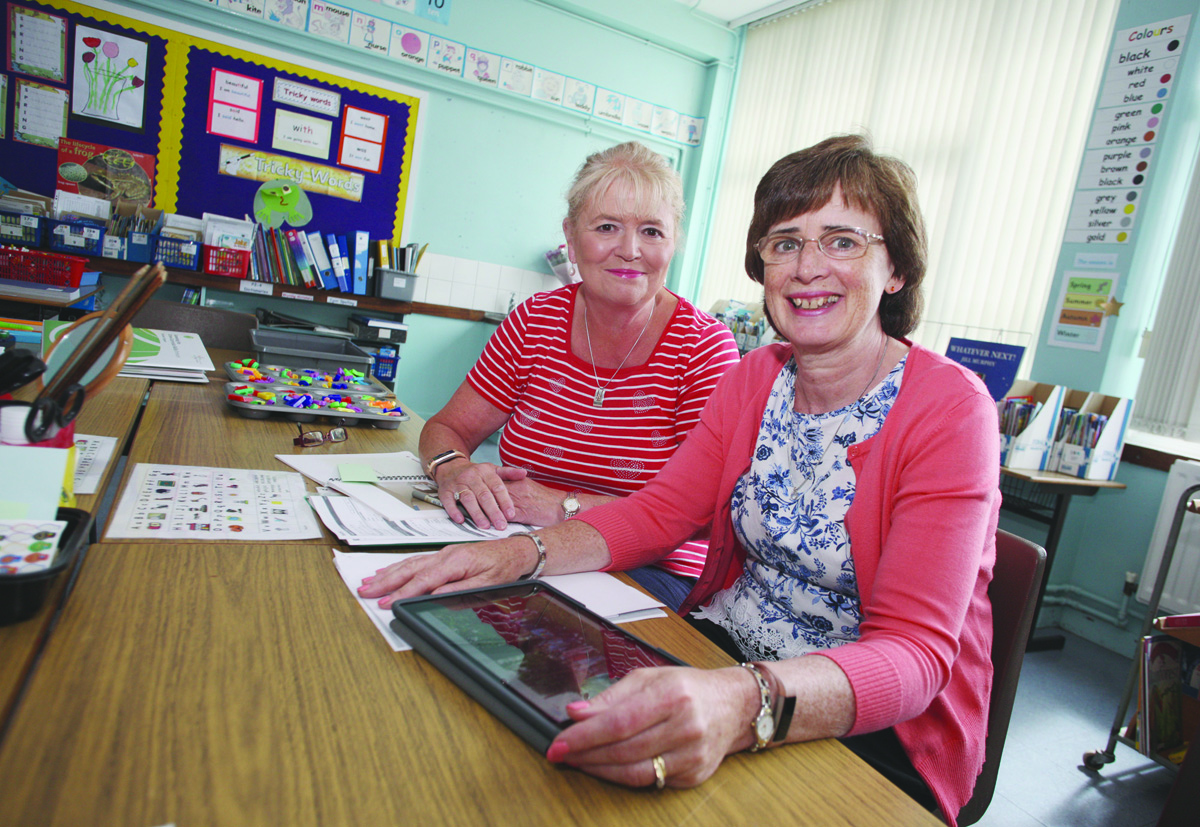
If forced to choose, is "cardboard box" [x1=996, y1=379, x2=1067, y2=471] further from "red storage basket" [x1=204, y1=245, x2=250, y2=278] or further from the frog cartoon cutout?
the frog cartoon cutout

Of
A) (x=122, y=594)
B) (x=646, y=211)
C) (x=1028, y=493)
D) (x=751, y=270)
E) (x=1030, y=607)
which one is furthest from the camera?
(x=1028, y=493)

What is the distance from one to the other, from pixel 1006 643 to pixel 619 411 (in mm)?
850

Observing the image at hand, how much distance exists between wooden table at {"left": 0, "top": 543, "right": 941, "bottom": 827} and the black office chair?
1.46ft

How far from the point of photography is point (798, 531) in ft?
3.50

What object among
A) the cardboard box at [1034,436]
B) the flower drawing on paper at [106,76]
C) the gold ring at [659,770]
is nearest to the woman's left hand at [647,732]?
the gold ring at [659,770]

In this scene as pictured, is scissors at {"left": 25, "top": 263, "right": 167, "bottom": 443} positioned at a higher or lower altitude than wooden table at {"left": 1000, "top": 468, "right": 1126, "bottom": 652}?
higher

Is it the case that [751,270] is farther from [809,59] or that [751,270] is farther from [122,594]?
[809,59]

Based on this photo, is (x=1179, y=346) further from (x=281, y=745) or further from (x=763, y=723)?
(x=281, y=745)

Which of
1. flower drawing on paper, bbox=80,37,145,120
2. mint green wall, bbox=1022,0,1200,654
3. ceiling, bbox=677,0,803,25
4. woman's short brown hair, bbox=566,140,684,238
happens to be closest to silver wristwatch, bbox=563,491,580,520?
woman's short brown hair, bbox=566,140,684,238

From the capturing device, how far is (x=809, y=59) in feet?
14.7

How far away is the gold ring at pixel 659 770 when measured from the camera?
55 centimetres

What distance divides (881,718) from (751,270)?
0.86 meters

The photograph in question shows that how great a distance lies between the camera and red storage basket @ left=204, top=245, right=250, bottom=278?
Answer: 3.48 metres

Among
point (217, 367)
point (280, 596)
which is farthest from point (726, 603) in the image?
point (217, 367)
